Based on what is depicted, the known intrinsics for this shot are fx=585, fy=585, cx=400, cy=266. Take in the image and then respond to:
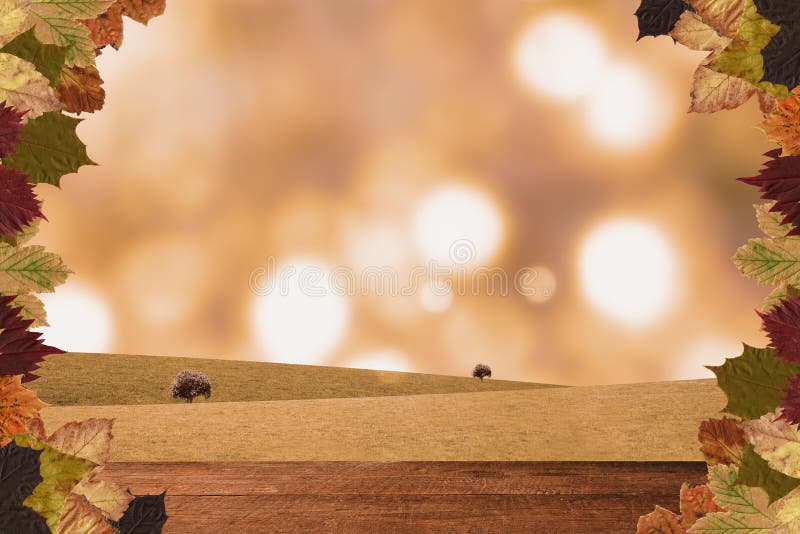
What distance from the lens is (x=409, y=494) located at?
230cm

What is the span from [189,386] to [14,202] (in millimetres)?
21262

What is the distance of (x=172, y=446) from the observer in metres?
7.18

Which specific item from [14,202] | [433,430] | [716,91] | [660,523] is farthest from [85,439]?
[433,430]

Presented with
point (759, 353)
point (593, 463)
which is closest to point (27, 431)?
point (759, 353)

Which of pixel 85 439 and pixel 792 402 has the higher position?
pixel 792 402

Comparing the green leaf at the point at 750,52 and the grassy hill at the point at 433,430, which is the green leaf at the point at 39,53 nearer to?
the green leaf at the point at 750,52

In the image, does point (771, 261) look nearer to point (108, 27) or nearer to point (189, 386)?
point (108, 27)

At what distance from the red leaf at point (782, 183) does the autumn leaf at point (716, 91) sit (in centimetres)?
26

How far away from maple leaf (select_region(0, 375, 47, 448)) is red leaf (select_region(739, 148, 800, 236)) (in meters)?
1.40

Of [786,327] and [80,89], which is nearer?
[786,327]

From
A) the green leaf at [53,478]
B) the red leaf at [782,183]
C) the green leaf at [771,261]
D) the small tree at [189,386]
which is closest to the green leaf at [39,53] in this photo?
the green leaf at [53,478]

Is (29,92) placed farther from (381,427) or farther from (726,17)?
(381,427)

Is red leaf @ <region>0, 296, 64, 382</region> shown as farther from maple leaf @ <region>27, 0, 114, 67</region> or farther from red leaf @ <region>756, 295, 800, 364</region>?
red leaf @ <region>756, 295, 800, 364</region>

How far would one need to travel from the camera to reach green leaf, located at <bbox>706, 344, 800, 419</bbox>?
1223 millimetres
